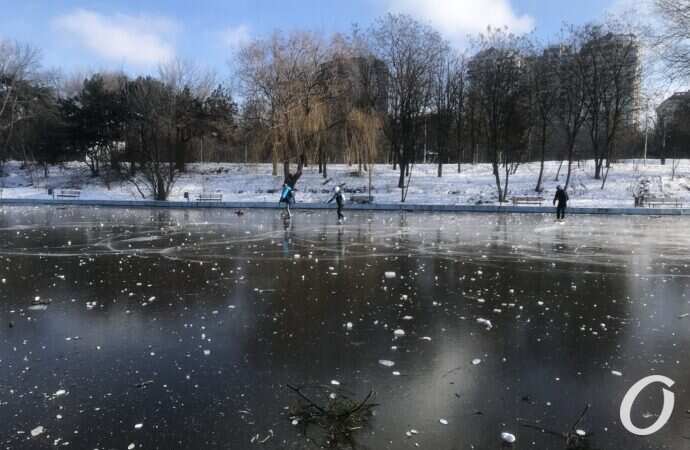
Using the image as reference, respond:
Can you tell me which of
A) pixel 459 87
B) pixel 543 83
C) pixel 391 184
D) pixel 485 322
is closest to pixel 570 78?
pixel 543 83

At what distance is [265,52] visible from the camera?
1405 inches

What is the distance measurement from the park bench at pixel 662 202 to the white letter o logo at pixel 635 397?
2897 cm

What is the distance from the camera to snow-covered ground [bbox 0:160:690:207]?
35.3 meters

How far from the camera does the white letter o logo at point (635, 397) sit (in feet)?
12.6

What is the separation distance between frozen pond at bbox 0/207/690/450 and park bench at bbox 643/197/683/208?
67.5 ft

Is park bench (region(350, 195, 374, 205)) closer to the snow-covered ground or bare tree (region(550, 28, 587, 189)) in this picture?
the snow-covered ground

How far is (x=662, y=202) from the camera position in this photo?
102 feet

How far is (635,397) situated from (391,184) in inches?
1372

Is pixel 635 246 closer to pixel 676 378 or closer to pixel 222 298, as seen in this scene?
pixel 676 378

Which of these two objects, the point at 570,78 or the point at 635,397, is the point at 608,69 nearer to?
the point at 570,78

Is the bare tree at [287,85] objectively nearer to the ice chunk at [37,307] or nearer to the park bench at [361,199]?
the park bench at [361,199]

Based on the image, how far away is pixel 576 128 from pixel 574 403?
36.1 meters

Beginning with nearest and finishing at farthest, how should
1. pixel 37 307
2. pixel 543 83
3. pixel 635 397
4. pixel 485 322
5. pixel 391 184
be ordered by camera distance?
pixel 635 397 < pixel 485 322 < pixel 37 307 < pixel 543 83 < pixel 391 184

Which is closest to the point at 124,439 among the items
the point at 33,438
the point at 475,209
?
the point at 33,438
